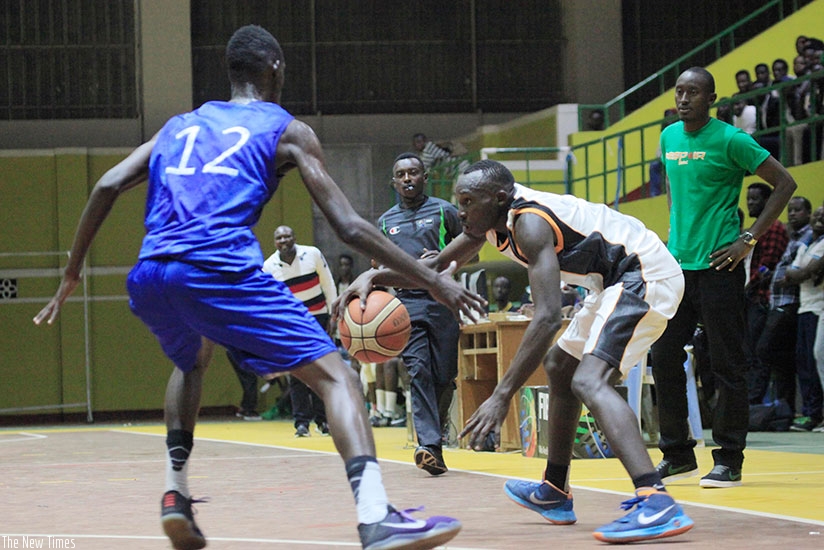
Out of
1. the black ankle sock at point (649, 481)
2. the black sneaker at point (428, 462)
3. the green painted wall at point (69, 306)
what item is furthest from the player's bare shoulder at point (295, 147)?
the green painted wall at point (69, 306)

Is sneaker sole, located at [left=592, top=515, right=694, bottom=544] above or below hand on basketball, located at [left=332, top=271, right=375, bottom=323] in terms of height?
below

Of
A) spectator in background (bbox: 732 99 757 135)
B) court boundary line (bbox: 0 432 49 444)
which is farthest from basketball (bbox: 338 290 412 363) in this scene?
court boundary line (bbox: 0 432 49 444)

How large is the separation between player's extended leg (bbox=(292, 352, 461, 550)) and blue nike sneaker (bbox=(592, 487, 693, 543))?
1.00 m

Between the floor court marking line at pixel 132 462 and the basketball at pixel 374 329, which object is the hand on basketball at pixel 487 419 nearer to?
the basketball at pixel 374 329

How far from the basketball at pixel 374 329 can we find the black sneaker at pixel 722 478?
1952 mm

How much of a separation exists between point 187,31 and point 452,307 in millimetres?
→ 19636

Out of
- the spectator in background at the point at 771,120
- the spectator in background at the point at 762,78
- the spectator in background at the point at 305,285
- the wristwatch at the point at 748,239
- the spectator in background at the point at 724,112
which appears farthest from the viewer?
the spectator in background at the point at 762,78

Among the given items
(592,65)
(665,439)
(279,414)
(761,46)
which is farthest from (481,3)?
(665,439)

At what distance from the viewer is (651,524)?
5.20 meters

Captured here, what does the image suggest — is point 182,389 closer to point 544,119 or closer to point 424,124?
point 544,119

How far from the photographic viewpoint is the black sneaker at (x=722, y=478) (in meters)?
7.27

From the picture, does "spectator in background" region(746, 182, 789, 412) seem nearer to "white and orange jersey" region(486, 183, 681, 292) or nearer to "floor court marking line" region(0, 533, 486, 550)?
"white and orange jersey" region(486, 183, 681, 292)

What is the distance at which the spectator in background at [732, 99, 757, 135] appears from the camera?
14258 mm

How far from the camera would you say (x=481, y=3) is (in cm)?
2431
